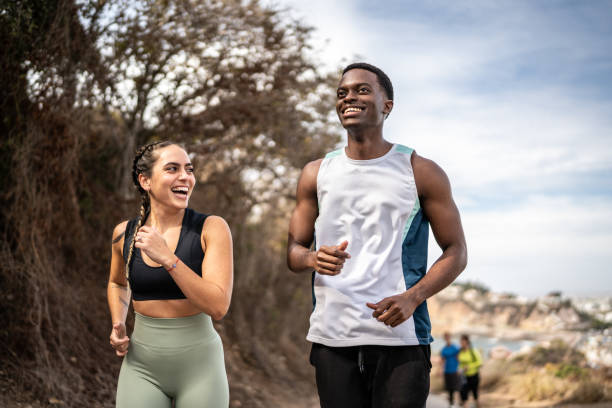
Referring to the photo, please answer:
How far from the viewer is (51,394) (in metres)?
6.57

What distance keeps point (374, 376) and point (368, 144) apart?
117 cm

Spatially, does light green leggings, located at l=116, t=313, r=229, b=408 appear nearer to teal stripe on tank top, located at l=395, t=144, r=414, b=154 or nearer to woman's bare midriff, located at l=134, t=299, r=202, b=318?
woman's bare midriff, located at l=134, t=299, r=202, b=318

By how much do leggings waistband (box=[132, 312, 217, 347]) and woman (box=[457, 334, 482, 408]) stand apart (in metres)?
11.3

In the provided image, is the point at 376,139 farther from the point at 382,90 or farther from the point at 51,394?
the point at 51,394

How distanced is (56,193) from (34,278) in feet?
3.66

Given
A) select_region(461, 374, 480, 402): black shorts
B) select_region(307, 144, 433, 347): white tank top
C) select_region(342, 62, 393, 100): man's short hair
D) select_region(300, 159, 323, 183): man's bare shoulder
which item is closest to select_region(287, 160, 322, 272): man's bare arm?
select_region(300, 159, 323, 183): man's bare shoulder

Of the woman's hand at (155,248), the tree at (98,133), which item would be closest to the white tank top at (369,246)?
the woman's hand at (155,248)

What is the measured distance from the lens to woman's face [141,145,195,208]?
3033 mm

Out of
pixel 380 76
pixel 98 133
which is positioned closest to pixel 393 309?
pixel 380 76

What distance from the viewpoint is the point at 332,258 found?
2.80m

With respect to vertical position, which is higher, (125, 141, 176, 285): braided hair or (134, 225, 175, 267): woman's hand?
(125, 141, 176, 285): braided hair

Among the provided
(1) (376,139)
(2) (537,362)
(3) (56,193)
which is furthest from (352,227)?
(2) (537,362)

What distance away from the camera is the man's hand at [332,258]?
2.80m

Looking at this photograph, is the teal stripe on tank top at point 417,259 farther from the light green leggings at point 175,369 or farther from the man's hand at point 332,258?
the light green leggings at point 175,369
